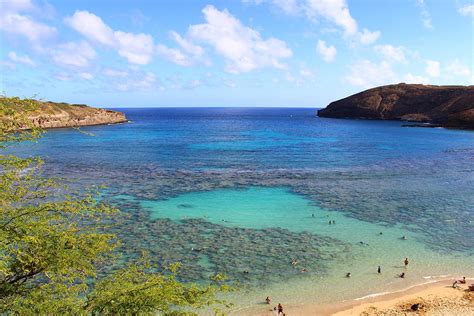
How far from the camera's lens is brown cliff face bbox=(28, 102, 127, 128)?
505ft

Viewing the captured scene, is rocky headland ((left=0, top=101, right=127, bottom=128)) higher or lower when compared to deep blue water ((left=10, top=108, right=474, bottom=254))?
higher

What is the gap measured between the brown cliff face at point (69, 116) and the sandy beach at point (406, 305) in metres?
A: 142

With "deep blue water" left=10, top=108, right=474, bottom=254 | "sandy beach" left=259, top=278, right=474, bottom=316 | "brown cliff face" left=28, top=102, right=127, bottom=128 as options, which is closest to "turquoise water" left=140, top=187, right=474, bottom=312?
"sandy beach" left=259, top=278, right=474, bottom=316

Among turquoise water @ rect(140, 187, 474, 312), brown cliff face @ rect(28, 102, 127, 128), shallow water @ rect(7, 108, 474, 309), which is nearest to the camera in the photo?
turquoise water @ rect(140, 187, 474, 312)

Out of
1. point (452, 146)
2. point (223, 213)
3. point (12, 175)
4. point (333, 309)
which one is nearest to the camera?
point (12, 175)

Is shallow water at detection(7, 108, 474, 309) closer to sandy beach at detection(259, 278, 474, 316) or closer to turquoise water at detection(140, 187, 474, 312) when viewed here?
turquoise water at detection(140, 187, 474, 312)

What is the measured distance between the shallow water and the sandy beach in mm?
1036

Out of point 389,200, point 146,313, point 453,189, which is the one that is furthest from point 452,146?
point 146,313

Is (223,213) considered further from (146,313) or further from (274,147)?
(274,147)

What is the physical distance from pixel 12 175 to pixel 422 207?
45.5m

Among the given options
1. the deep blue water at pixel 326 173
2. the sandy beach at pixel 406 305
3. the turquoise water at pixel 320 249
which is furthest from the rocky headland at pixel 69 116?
the sandy beach at pixel 406 305

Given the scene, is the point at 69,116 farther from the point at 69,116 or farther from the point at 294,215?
→ the point at 294,215

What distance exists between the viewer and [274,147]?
350ft

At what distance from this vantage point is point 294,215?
44.0 metres
